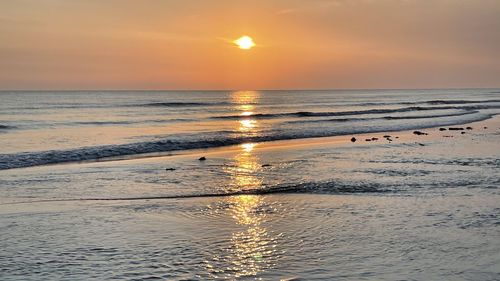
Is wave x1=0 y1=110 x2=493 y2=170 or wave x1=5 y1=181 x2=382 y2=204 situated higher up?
wave x1=0 y1=110 x2=493 y2=170

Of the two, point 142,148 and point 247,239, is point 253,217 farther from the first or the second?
point 142,148

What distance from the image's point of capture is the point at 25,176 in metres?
15.7

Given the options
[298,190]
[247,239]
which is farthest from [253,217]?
[298,190]

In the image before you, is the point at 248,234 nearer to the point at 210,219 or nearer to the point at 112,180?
the point at 210,219

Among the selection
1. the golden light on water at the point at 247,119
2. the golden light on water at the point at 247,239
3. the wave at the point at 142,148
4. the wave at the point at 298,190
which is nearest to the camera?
the golden light on water at the point at 247,239

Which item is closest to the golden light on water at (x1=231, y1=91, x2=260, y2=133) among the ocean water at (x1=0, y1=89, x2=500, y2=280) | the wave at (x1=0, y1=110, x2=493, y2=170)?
the wave at (x1=0, y1=110, x2=493, y2=170)

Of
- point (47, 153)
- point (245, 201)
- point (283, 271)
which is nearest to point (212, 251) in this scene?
point (283, 271)

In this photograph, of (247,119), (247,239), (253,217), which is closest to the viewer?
(247,239)

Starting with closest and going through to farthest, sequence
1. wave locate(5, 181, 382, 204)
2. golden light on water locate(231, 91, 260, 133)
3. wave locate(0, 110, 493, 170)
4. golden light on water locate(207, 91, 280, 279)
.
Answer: golden light on water locate(207, 91, 280, 279)
wave locate(5, 181, 382, 204)
wave locate(0, 110, 493, 170)
golden light on water locate(231, 91, 260, 133)

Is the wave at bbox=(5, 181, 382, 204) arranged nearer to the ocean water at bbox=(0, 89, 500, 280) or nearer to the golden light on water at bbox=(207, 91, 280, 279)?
the ocean water at bbox=(0, 89, 500, 280)

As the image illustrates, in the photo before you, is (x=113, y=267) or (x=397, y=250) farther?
(x=397, y=250)

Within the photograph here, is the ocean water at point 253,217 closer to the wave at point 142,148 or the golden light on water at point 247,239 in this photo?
the golden light on water at point 247,239

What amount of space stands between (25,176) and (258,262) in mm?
10928

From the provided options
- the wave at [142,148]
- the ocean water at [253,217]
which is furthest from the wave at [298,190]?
the wave at [142,148]
